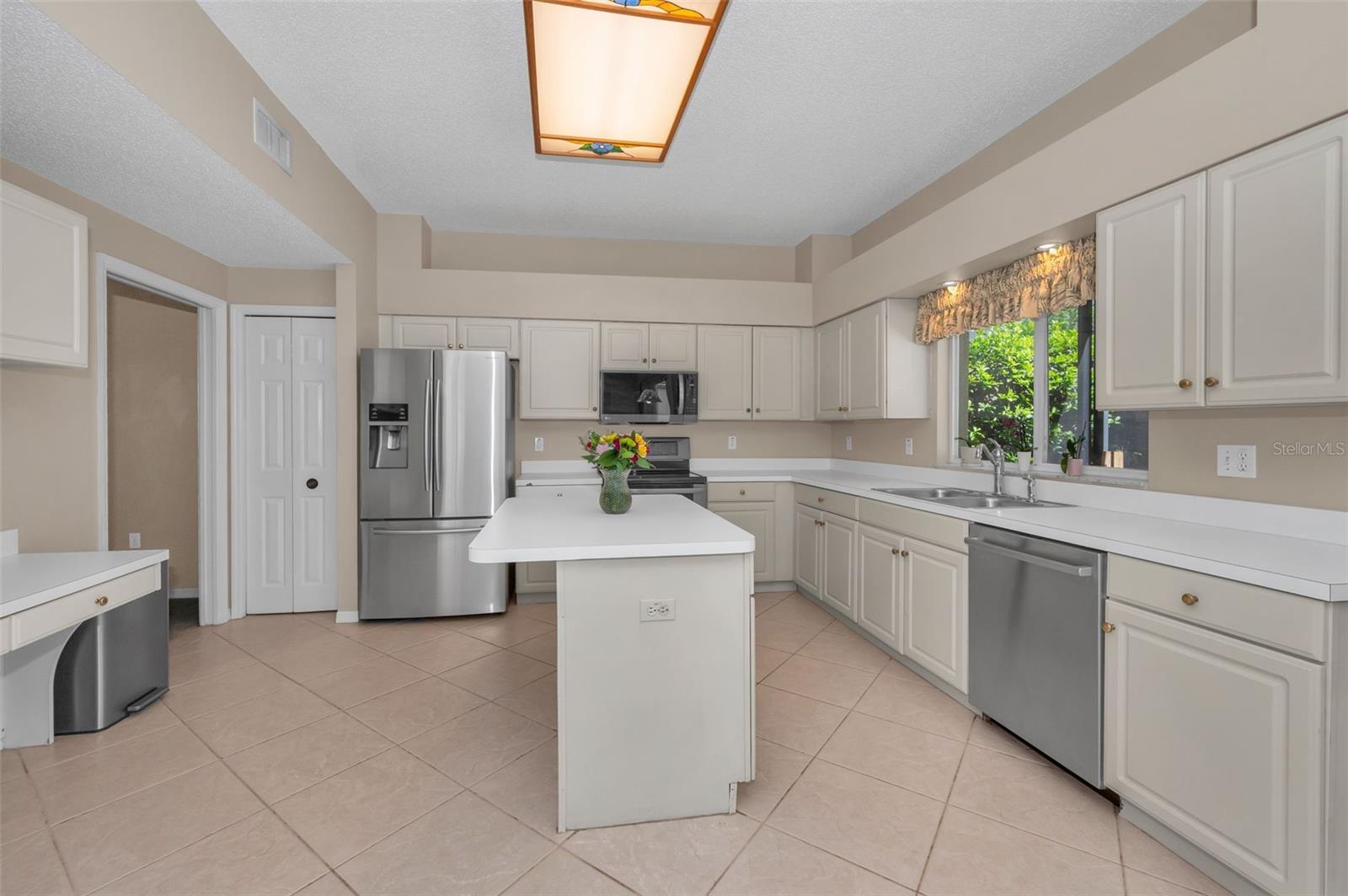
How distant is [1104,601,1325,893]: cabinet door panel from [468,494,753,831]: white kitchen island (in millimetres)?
1134

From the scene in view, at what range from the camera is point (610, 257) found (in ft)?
15.2

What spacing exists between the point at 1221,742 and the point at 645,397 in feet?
11.2

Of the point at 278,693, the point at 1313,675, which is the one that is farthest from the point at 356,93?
the point at 1313,675

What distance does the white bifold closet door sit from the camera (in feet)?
12.4

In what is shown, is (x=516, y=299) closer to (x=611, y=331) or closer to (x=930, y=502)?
(x=611, y=331)

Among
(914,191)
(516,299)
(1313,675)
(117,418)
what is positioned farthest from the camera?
(516,299)

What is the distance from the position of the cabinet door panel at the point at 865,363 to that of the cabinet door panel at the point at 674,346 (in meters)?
1.13

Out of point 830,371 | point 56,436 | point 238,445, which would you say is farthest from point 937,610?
point 238,445

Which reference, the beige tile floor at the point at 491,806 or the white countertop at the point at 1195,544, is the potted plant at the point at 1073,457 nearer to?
the white countertop at the point at 1195,544

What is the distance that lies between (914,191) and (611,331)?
2231mm

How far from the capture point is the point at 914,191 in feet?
12.0

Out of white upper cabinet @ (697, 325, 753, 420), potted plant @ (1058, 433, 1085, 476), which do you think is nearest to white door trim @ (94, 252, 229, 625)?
white upper cabinet @ (697, 325, 753, 420)

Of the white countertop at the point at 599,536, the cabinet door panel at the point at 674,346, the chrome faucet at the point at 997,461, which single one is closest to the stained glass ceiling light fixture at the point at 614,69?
the white countertop at the point at 599,536

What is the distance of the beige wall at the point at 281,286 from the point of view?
146 inches
